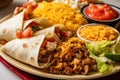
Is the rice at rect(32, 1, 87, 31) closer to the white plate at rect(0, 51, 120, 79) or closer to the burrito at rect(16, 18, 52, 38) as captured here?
the burrito at rect(16, 18, 52, 38)

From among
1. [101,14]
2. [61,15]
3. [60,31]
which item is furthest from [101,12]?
[60,31]

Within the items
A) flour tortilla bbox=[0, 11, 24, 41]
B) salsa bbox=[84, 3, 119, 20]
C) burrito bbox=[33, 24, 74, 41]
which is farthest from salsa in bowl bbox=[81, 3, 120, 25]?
flour tortilla bbox=[0, 11, 24, 41]

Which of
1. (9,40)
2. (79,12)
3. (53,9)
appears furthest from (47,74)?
(79,12)

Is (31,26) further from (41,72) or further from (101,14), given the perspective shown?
(101,14)

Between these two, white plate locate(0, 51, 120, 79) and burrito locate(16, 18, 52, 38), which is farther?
burrito locate(16, 18, 52, 38)

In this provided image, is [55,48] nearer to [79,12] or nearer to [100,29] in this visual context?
[100,29]
